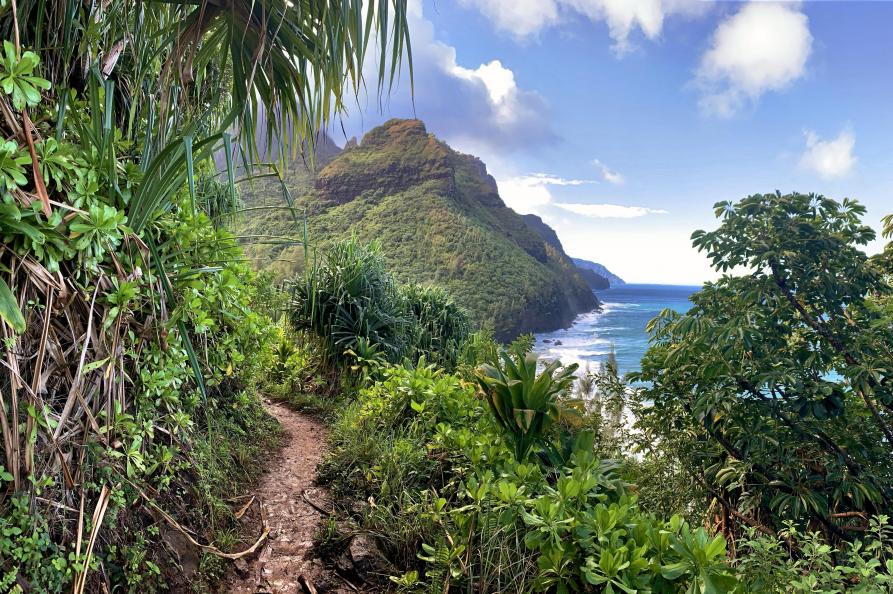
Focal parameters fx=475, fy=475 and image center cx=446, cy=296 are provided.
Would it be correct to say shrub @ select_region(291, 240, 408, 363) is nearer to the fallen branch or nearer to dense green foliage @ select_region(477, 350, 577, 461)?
dense green foliage @ select_region(477, 350, 577, 461)

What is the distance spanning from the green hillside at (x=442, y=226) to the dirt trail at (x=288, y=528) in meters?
14.4

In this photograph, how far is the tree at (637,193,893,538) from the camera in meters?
2.47

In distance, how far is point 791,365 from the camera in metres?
2.54

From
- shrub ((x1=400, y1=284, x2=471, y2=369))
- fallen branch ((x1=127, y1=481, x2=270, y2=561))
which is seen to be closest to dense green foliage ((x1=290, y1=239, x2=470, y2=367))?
shrub ((x1=400, y1=284, x2=471, y2=369))

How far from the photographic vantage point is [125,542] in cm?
143

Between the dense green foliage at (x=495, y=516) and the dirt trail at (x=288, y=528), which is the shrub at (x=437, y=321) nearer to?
the dirt trail at (x=288, y=528)

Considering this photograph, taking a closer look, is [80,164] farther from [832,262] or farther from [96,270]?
[832,262]

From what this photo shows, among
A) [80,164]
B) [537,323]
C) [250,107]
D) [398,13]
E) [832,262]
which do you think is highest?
[398,13]

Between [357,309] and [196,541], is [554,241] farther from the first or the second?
[196,541]

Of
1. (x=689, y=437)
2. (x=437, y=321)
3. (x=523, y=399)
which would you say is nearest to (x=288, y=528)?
(x=523, y=399)

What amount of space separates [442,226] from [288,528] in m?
21.3

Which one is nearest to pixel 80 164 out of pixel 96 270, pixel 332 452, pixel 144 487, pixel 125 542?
pixel 96 270

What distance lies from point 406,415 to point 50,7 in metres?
2.43

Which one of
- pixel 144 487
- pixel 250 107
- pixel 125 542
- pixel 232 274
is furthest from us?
pixel 232 274
